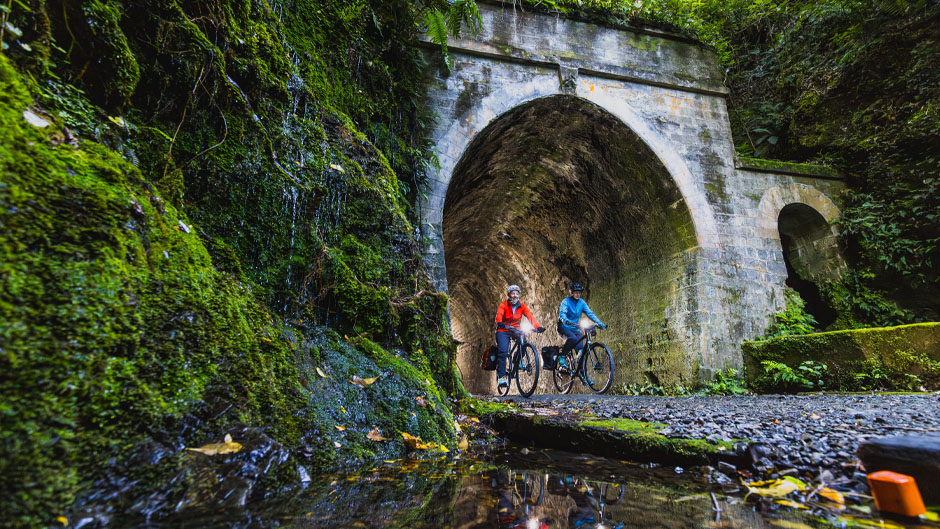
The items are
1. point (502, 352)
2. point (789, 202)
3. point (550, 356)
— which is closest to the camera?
point (502, 352)

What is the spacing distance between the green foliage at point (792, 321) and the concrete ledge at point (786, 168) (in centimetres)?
242

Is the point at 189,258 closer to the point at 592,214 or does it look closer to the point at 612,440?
the point at 612,440

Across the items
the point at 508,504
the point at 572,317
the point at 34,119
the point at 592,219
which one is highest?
the point at 592,219

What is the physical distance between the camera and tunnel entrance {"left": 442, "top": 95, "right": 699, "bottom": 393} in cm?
842

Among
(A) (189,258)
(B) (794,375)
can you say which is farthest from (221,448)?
(B) (794,375)

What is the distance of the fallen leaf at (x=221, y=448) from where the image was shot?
1561 mm

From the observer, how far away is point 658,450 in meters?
2.47

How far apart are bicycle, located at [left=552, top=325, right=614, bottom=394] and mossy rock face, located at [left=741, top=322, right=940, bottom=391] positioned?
2.66 meters

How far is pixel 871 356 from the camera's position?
18.7 feet

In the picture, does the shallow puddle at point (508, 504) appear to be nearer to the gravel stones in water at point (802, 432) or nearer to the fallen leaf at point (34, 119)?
the gravel stones in water at point (802, 432)

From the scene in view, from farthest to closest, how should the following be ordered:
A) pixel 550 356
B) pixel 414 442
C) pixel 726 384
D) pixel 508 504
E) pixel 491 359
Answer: pixel 550 356 < pixel 491 359 < pixel 726 384 < pixel 414 442 < pixel 508 504

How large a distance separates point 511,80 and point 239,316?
724 cm

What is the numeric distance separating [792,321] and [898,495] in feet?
25.9

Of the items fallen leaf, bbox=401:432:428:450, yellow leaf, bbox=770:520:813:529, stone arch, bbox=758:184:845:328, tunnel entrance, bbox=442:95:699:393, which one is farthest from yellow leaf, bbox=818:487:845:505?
stone arch, bbox=758:184:845:328
